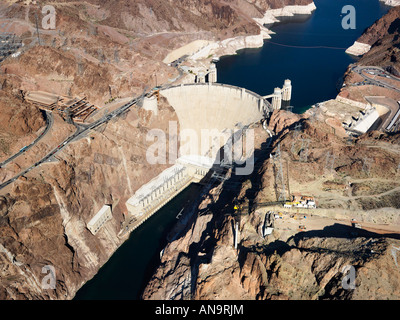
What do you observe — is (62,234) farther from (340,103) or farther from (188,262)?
(340,103)

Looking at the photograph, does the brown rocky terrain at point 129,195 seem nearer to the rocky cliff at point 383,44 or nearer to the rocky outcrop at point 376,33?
the rocky cliff at point 383,44

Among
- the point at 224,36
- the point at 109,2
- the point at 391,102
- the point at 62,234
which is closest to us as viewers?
the point at 62,234

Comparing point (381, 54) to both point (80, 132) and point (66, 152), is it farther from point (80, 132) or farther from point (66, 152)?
point (66, 152)

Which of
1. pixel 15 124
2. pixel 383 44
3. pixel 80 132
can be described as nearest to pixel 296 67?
pixel 383 44

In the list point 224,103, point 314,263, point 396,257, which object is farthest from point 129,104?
point 396,257

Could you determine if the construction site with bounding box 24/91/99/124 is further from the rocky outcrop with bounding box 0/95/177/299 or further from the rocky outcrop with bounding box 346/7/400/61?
the rocky outcrop with bounding box 346/7/400/61
